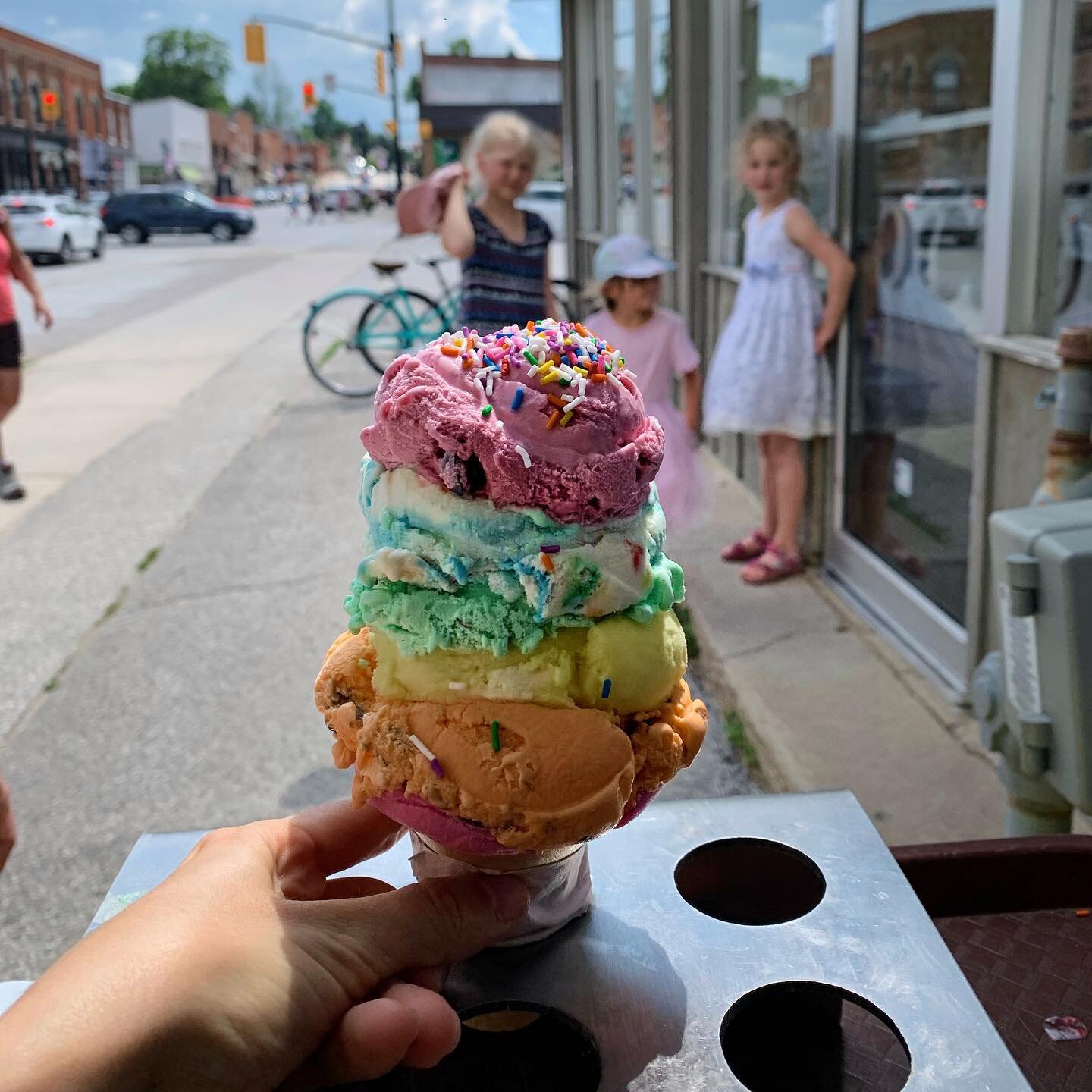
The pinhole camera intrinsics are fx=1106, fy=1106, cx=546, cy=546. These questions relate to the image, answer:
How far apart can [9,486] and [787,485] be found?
4802mm

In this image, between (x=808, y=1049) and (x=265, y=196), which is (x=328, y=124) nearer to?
(x=265, y=196)

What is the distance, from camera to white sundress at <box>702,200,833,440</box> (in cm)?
456

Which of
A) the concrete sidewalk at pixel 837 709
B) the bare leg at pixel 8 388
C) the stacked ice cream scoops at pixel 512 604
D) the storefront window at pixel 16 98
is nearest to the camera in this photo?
the stacked ice cream scoops at pixel 512 604

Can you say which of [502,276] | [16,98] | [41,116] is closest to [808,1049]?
[502,276]

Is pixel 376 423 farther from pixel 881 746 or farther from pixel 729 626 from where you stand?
pixel 729 626

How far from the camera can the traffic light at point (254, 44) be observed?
92.7 feet

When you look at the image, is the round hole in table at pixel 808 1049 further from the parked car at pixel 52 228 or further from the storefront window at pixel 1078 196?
the parked car at pixel 52 228

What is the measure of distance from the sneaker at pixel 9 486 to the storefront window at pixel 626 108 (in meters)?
5.02

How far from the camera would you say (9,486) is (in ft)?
22.3

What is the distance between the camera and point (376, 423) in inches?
47.8

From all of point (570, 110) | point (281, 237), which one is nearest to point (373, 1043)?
point (570, 110)

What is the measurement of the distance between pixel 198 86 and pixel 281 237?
55794mm

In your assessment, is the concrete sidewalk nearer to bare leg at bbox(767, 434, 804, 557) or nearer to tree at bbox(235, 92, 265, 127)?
bare leg at bbox(767, 434, 804, 557)

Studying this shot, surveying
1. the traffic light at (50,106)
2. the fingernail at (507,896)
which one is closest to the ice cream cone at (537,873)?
the fingernail at (507,896)
